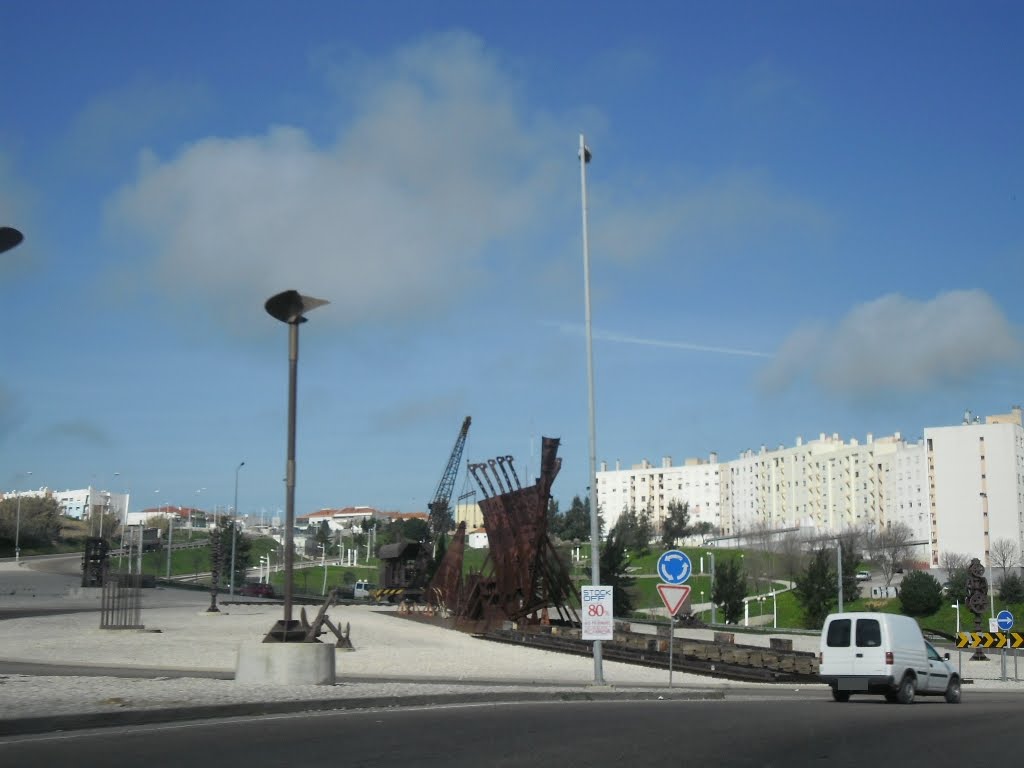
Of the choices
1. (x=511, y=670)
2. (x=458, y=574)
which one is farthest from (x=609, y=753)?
(x=458, y=574)

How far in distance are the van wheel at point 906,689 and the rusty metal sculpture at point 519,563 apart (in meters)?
21.5

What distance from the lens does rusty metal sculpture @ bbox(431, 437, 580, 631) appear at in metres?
43.6

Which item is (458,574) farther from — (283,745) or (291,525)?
(283,745)

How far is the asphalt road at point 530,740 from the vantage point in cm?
1005

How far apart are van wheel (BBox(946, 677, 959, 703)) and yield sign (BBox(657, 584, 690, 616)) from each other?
6.96 m

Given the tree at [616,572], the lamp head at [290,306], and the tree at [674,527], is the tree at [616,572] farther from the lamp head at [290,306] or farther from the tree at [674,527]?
the tree at [674,527]

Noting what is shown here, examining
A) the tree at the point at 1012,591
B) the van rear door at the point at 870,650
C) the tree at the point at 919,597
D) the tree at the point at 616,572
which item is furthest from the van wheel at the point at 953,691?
the tree at the point at 1012,591

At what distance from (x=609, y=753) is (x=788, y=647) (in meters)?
26.2

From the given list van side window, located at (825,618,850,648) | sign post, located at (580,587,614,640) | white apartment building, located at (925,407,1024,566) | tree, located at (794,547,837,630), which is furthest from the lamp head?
white apartment building, located at (925,407,1024,566)

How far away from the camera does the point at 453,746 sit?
11.1m

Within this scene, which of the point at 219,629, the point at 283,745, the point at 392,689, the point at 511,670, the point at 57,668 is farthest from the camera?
the point at 219,629

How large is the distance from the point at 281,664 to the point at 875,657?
1165 cm

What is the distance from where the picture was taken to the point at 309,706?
14.9 metres

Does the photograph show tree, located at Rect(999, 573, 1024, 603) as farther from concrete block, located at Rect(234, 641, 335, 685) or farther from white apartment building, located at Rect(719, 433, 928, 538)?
concrete block, located at Rect(234, 641, 335, 685)
